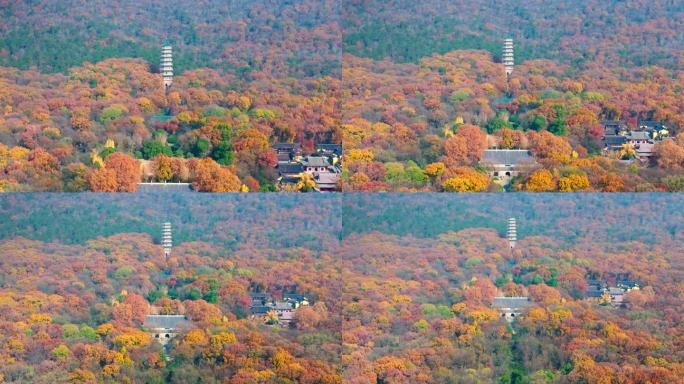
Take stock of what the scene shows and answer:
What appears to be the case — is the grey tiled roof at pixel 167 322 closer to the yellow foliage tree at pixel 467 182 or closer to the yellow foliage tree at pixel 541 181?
the yellow foliage tree at pixel 467 182

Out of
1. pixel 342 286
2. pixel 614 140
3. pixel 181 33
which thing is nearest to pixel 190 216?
pixel 342 286

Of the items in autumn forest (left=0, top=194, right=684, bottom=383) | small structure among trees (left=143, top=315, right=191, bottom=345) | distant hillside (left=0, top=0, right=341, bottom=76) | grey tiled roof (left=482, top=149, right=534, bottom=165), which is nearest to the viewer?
autumn forest (left=0, top=194, right=684, bottom=383)

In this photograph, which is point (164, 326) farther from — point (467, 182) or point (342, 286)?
point (467, 182)

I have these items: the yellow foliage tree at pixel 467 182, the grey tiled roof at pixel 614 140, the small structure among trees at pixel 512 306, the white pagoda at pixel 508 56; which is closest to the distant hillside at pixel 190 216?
the yellow foliage tree at pixel 467 182

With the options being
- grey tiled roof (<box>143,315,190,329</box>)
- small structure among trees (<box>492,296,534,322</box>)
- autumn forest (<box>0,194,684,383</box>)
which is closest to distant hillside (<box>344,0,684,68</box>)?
autumn forest (<box>0,194,684,383</box>)

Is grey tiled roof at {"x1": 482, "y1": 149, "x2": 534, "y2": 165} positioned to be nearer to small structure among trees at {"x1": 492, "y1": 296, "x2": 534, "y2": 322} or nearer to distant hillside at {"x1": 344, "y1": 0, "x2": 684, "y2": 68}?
distant hillside at {"x1": 344, "y1": 0, "x2": 684, "y2": 68}

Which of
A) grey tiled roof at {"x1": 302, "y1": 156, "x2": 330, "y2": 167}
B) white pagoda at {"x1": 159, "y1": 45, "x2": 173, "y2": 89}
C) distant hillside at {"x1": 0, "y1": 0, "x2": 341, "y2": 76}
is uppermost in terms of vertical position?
distant hillside at {"x1": 0, "y1": 0, "x2": 341, "y2": 76}
